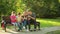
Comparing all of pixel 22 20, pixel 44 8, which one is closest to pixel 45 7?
pixel 44 8

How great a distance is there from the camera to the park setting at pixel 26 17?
1441 centimetres

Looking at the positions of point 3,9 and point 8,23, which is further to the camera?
point 3,9

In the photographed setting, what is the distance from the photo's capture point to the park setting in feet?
47.3

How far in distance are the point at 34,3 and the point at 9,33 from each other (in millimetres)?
20255

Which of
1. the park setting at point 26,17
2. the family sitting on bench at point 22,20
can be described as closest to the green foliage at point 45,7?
the park setting at point 26,17

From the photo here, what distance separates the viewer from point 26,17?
1487 cm

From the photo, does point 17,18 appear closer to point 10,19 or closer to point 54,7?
point 10,19

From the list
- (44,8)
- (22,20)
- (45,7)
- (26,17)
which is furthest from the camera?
(45,7)

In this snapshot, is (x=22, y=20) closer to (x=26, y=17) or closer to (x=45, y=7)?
(x=26, y=17)

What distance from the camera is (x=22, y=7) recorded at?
73.3 feet

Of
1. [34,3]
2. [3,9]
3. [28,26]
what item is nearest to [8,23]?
[28,26]

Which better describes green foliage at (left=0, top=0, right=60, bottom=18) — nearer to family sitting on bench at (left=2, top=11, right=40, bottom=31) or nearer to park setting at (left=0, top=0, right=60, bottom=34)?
park setting at (left=0, top=0, right=60, bottom=34)

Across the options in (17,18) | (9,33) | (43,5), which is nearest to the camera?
(9,33)

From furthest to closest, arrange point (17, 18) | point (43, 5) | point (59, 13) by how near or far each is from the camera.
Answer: point (59, 13) < point (43, 5) < point (17, 18)
